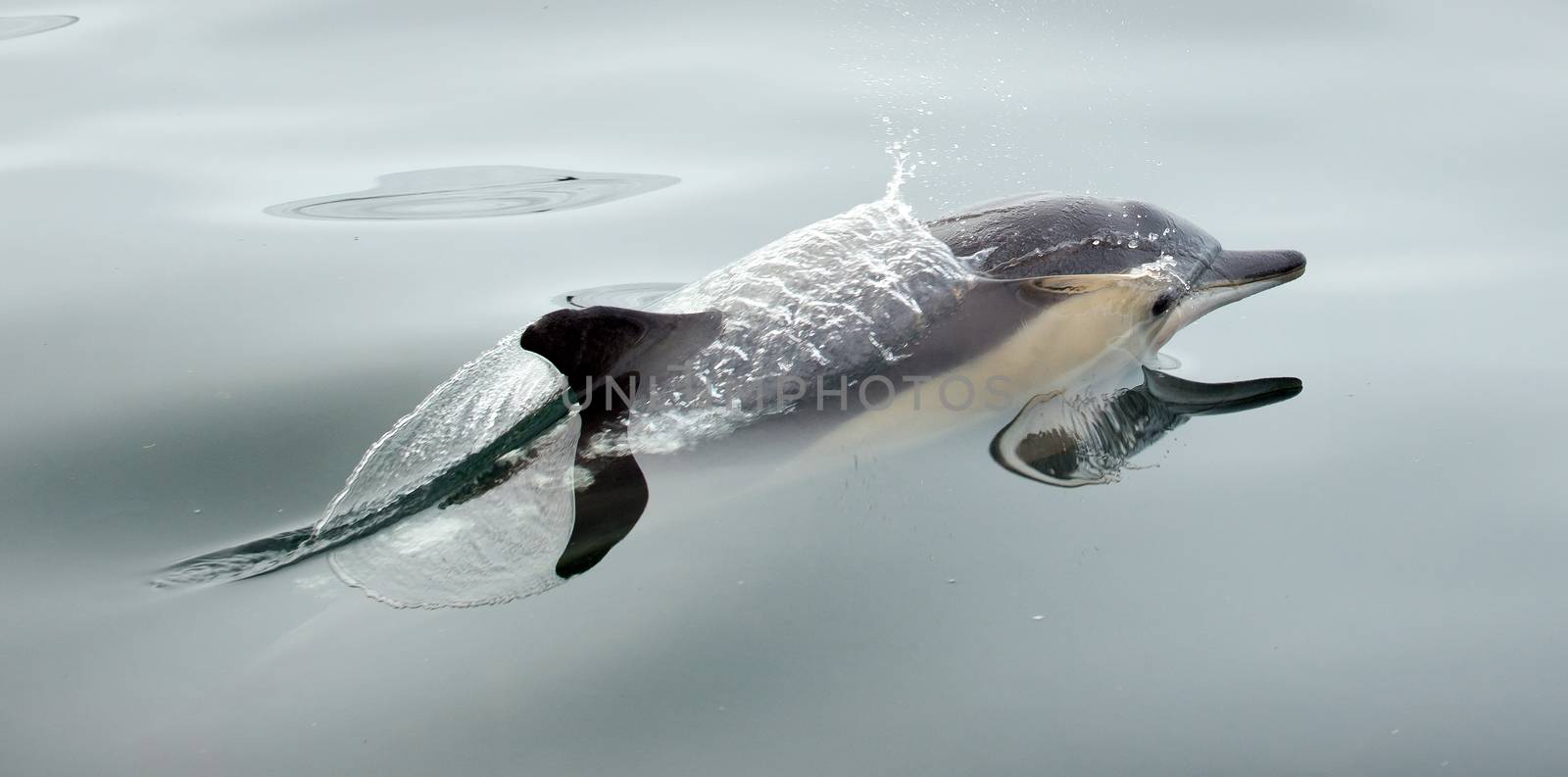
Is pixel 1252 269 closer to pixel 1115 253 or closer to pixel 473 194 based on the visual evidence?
pixel 1115 253

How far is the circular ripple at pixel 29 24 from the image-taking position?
8.66 meters

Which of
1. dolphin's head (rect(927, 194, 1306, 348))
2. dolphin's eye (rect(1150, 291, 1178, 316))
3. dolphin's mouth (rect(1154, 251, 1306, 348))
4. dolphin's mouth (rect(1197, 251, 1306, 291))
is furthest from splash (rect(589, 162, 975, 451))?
dolphin's mouth (rect(1197, 251, 1306, 291))

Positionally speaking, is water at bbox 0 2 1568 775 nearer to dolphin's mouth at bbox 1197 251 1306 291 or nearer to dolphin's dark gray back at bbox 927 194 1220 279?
dolphin's mouth at bbox 1197 251 1306 291

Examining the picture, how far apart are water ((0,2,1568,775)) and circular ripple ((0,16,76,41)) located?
0.50ft

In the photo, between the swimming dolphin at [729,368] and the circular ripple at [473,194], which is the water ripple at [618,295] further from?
the circular ripple at [473,194]

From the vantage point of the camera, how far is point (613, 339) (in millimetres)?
3830

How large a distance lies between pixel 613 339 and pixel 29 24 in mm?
6817

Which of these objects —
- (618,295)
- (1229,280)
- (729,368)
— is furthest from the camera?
(618,295)

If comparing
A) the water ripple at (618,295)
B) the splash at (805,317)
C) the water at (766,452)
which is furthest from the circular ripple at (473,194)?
the splash at (805,317)

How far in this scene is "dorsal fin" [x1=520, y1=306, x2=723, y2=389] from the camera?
3715mm

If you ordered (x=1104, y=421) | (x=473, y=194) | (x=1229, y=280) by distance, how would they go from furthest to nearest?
1. (x=473, y=194)
2. (x=1229, y=280)
3. (x=1104, y=421)

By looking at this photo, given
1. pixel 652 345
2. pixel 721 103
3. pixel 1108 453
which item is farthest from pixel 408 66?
pixel 1108 453

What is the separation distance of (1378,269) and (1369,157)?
4.07 ft

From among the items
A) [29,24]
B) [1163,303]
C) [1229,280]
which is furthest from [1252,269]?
[29,24]
